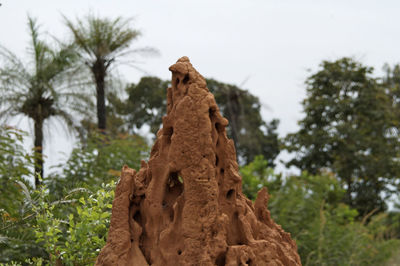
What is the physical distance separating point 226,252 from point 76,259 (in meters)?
1.24

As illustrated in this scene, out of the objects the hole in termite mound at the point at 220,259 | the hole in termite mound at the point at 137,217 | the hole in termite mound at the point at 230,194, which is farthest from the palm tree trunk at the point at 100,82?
the hole in termite mound at the point at 220,259

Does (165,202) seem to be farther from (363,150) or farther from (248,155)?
(248,155)

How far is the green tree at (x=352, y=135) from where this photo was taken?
74.8 ft

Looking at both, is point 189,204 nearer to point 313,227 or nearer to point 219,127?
point 219,127

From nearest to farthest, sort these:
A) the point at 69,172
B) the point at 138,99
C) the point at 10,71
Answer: the point at 69,172
the point at 10,71
the point at 138,99

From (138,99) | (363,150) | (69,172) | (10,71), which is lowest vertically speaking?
(69,172)

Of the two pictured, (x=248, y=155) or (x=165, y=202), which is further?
(x=248, y=155)

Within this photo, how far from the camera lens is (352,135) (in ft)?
74.9

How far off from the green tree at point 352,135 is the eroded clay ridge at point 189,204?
68.6ft

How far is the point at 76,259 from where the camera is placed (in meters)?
3.21

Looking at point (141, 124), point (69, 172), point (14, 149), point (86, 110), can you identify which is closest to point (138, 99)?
point (141, 124)

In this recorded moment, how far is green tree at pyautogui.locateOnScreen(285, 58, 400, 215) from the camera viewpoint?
22.8m

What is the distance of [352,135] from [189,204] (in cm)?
2182

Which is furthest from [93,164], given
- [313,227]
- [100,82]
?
[100,82]
